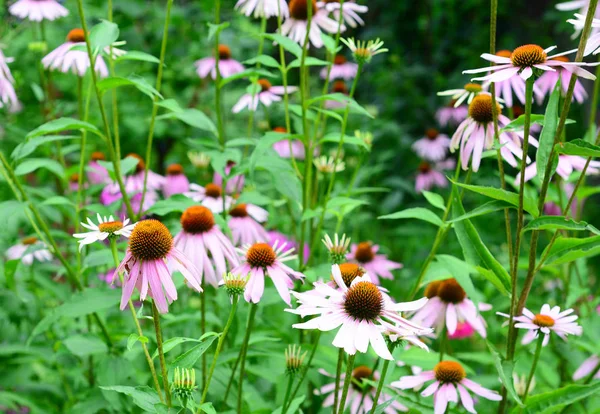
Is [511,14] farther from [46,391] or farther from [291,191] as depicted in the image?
[46,391]

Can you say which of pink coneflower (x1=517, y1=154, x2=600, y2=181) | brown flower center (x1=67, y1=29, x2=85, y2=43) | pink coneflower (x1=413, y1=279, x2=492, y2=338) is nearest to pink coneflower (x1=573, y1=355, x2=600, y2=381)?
pink coneflower (x1=413, y1=279, x2=492, y2=338)

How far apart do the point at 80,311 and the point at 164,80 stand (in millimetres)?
2213

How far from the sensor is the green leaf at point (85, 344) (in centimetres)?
121

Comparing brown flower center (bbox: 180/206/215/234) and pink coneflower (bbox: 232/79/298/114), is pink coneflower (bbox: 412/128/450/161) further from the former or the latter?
brown flower center (bbox: 180/206/215/234)

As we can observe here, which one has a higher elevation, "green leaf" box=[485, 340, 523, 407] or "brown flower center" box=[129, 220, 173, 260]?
"brown flower center" box=[129, 220, 173, 260]

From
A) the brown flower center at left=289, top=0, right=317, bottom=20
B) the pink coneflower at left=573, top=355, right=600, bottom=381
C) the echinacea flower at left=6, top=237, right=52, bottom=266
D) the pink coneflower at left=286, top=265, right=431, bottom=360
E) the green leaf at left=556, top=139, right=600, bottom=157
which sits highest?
the brown flower center at left=289, top=0, right=317, bottom=20

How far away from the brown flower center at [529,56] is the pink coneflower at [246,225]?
724 mm

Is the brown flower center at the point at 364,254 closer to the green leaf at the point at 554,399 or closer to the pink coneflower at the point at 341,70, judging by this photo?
the green leaf at the point at 554,399

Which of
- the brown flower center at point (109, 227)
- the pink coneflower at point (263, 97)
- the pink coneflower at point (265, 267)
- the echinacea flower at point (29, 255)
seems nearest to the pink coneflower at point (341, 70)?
the pink coneflower at point (263, 97)

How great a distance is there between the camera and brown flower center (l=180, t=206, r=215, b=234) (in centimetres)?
113

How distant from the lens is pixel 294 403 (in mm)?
918

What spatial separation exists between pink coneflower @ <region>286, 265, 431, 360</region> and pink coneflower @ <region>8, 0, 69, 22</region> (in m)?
1.19

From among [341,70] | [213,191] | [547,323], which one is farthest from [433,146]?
[547,323]

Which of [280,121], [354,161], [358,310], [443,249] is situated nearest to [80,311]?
[358,310]
